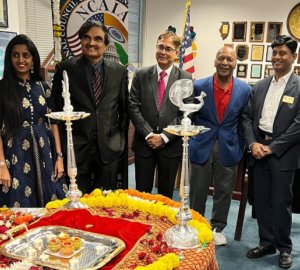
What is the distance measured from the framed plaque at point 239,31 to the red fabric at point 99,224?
15.0 ft

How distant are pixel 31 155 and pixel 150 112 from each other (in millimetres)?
922

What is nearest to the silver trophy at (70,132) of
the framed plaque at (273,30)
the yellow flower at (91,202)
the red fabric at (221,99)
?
the yellow flower at (91,202)

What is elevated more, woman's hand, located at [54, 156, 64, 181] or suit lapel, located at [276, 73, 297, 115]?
suit lapel, located at [276, 73, 297, 115]

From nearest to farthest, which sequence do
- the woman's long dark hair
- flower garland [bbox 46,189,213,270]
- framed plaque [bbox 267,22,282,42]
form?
1. flower garland [bbox 46,189,213,270]
2. the woman's long dark hair
3. framed plaque [bbox 267,22,282,42]

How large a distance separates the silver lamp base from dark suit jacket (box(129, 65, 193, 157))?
1112mm

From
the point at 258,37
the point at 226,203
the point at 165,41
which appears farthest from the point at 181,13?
the point at 226,203

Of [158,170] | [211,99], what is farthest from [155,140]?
[211,99]

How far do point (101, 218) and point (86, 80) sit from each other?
115cm

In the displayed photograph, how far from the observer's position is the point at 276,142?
8.21 ft

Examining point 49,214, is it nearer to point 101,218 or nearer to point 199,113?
point 101,218

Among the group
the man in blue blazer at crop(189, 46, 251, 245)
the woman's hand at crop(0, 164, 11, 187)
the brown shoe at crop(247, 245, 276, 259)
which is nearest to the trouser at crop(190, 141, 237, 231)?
the man in blue blazer at crop(189, 46, 251, 245)

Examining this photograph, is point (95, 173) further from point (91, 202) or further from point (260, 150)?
point (260, 150)

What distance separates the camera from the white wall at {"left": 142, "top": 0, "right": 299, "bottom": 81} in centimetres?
545

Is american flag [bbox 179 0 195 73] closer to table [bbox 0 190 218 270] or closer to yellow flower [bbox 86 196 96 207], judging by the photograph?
yellow flower [bbox 86 196 96 207]
